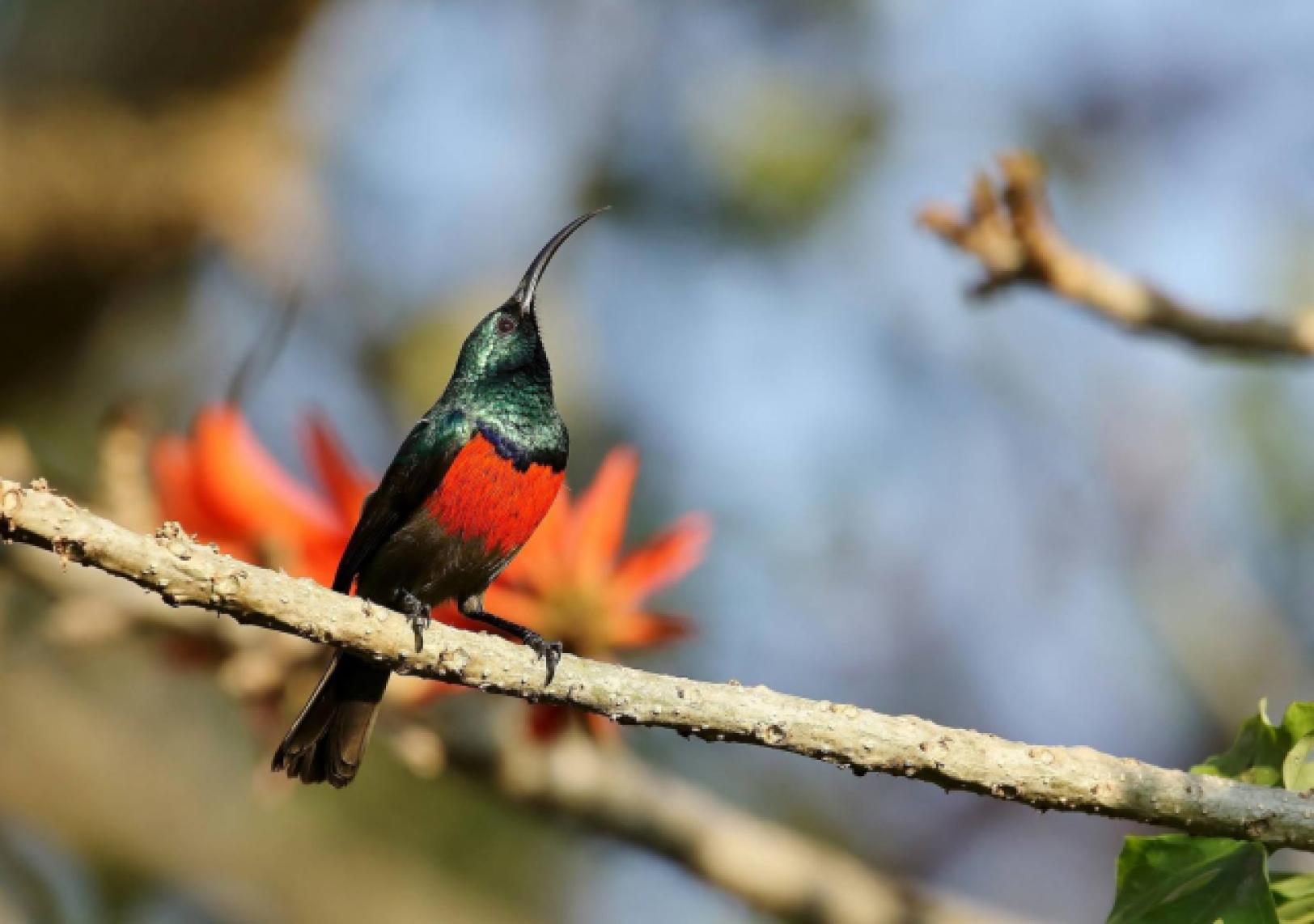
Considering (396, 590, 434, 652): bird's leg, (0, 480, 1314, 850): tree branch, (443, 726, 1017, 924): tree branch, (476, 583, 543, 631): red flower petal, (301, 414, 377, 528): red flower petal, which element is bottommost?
(0, 480, 1314, 850): tree branch

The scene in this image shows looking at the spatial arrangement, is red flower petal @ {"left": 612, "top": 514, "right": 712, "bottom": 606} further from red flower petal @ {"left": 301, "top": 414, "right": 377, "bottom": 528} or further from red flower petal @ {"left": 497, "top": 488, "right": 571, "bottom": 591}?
red flower petal @ {"left": 301, "top": 414, "right": 377, "bottom": 528}

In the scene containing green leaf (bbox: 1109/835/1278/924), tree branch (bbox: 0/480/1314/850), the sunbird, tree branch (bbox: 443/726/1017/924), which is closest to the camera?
tree branch (bbox: 0/480/1314/850)

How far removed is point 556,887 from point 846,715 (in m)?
4.85

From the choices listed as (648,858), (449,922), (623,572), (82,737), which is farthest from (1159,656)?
(82,737)

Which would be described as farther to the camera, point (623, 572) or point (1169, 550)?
point (1169, 550)

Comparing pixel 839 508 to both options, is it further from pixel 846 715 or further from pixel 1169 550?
pixel 846 715

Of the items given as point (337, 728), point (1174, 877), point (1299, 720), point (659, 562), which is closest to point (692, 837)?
point (659, 562)

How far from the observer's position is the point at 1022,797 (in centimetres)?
170

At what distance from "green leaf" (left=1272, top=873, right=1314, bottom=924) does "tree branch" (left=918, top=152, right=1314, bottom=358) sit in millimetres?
1102

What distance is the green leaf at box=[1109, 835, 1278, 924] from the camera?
1.75 m

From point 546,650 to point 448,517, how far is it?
0.62 m

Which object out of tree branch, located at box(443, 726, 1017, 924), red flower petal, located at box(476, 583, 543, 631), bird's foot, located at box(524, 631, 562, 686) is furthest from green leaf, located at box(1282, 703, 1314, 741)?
red flower petal, located at box(476, 583, 543, 631)

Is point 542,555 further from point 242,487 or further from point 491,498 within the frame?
point 242,487

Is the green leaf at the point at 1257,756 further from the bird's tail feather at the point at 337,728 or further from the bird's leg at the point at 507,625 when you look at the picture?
the bird's tail feather at the point at 337,728
